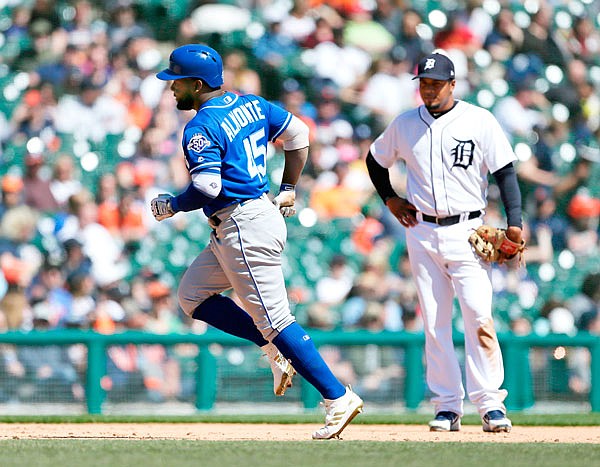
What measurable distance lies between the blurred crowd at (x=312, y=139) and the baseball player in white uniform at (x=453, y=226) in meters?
3.83

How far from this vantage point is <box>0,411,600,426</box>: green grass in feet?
24.6

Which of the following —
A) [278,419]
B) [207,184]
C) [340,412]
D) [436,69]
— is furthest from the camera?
[278,419]

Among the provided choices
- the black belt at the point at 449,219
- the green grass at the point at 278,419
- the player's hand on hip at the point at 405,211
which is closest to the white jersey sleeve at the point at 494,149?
the black belt at the point at 449,219

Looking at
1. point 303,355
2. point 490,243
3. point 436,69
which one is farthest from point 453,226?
point 303,355

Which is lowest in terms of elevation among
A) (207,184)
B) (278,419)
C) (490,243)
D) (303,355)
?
(278,419)

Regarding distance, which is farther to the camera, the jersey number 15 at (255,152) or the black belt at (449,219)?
the black belt at (449,219)

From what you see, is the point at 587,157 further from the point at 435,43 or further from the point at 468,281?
the point at 468,281

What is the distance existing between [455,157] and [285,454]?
7.09 feet

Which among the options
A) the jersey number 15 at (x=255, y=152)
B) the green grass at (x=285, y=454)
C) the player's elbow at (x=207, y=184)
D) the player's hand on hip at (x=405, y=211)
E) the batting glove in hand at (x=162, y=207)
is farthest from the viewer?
the player's hand on hip at (x=405, y=211)

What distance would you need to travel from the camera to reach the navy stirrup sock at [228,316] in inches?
221

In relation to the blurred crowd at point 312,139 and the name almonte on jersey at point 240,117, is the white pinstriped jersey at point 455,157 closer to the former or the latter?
the name almonte on jersey at point 240,117

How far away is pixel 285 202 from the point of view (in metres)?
5.69

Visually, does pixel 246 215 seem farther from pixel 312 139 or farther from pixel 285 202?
pixel 312 139

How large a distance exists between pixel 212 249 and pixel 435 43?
7.24 metres
